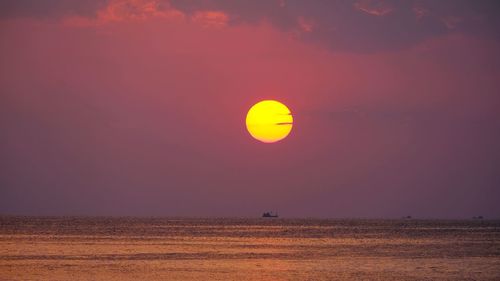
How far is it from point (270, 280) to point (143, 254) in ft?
87.9

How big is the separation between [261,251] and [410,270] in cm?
2533

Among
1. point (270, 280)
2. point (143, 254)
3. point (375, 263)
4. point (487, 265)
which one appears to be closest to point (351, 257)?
point (375, 263)

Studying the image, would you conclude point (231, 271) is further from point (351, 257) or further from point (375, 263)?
point (351, 257)

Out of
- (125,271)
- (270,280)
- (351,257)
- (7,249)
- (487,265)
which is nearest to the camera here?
(270,280)

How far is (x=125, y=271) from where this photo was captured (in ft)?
191

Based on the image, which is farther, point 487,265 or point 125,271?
point 487,265

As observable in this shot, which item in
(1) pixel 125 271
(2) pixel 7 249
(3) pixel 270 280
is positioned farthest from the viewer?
(2) pixel 7 249

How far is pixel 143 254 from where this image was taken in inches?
3036

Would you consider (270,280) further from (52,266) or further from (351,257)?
(351,257)

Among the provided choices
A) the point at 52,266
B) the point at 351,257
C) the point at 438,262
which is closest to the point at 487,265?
the point at 438,262

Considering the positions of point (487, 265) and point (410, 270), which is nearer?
point (410, 270)

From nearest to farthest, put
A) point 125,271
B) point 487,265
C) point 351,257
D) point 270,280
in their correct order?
point 270,280 < point 125,271 < point 487,265 < point 351,257

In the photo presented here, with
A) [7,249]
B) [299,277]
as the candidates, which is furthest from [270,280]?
[7,249]

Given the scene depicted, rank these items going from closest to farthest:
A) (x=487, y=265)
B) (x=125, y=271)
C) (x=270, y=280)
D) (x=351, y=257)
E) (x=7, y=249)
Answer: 1. (x=270, y=280)
2. (x=125, y=271)
3. (x=487, y=265)
4. (x=351, y=257)
5. (x=7, y=249)
